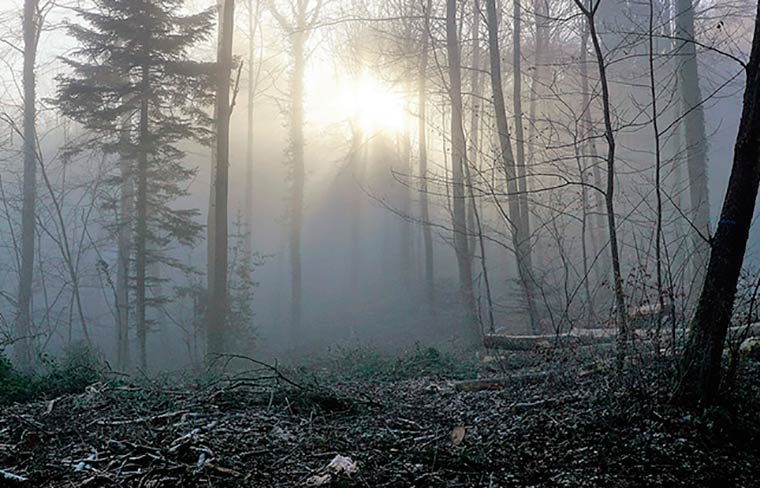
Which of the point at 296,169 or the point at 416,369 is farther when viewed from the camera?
the point at 296,169

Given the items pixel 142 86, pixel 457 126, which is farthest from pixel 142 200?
pixel 457 126

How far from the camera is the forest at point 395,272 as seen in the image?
143 inches

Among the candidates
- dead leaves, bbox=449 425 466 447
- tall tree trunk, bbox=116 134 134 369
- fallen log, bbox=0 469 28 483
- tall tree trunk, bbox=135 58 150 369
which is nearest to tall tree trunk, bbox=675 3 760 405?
dead leaves, bbox=449 425 466 447

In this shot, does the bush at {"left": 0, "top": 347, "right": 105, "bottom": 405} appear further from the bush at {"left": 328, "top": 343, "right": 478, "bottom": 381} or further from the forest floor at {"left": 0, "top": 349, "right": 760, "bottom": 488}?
the bush at {"left": 328, "top": 343, "right": 478, "bottom": 381}

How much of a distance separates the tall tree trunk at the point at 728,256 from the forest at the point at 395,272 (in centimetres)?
1

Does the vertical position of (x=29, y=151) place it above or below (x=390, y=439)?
above

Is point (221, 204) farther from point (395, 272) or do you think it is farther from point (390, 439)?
point (395, 272)

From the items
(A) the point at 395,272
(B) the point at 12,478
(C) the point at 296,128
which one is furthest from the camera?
(A) the point at 395,272

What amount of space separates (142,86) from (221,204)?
12.0 feet

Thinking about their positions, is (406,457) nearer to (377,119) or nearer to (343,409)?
(343,409)

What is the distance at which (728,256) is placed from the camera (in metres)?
3.69

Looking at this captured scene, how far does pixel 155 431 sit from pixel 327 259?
32.8m

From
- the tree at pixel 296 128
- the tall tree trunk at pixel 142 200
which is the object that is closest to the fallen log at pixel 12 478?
the tall tree trunk at pixel 142 200

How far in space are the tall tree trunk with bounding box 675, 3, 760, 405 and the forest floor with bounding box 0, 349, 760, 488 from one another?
248mm
